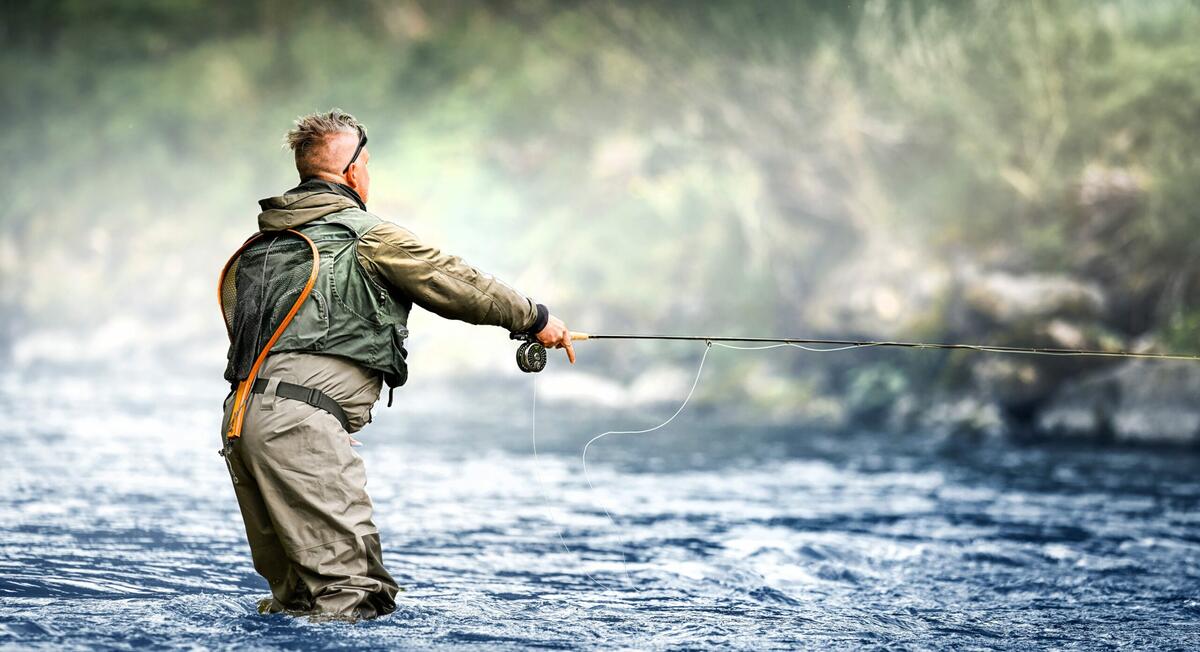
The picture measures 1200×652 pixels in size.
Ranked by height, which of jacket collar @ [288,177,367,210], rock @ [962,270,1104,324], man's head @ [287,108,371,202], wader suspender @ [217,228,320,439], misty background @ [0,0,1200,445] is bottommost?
wader suspender @ [217,228,320,439]

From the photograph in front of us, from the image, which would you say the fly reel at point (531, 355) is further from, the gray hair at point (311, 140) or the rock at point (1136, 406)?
the rock at point (1136, 406)

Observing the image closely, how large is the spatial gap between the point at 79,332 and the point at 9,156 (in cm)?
355

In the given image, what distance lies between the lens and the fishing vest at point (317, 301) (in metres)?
2.82

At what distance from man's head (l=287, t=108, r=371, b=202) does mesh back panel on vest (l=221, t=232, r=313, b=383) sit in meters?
0.22

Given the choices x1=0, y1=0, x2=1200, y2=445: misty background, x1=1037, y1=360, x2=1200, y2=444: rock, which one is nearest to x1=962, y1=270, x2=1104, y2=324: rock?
x1=0, y1=0, x2=1200, y2=445: misty background

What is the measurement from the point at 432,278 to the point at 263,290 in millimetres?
425

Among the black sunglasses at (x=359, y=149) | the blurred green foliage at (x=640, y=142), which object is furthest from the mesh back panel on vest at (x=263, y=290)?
the blurred green foliage at (x=640, y=142)

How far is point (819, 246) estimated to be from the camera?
631 inches

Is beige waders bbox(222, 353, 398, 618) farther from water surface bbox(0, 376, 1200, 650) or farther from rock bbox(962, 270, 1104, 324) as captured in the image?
rock bbox(962, 270, 1104, 324)

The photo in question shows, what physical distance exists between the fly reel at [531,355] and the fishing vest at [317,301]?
37cm

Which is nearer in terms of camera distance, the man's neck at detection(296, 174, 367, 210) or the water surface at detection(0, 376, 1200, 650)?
the man's neck at detection(296, 174, 367, 210)

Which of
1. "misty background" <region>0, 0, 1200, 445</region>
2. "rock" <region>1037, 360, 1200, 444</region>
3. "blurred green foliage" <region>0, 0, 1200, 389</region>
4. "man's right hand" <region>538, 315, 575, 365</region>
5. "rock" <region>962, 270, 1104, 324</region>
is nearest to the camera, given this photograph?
"man's right hand" <region>538, 315, 575, 365</region>

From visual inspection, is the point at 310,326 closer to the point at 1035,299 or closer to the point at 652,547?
the point at 652,547

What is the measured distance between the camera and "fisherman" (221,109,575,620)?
2805mm
